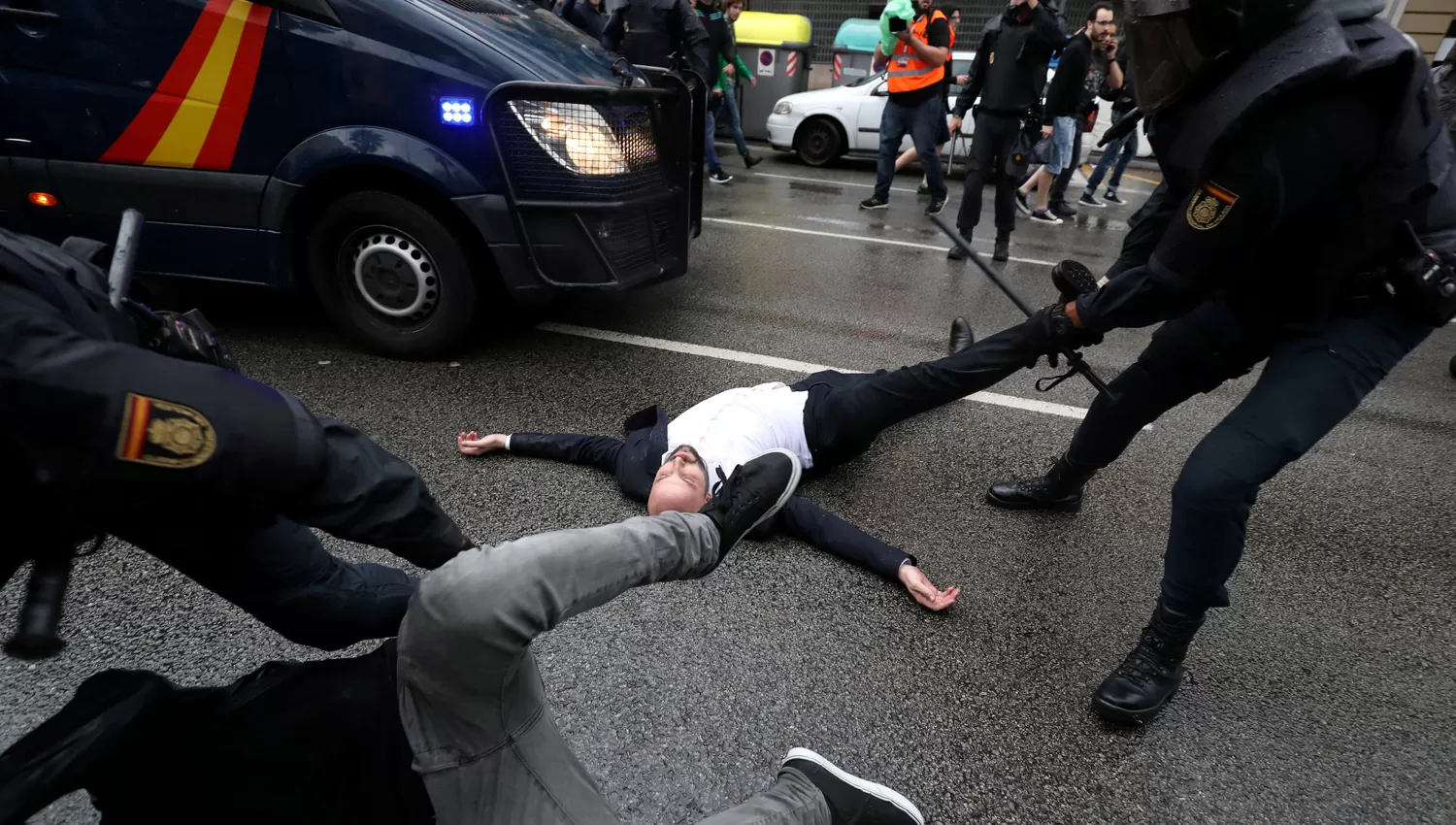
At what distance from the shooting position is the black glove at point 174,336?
4.03 feet

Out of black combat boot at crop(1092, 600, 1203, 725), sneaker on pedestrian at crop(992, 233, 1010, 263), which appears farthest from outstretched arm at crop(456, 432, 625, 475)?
sneaker on pedestrian at crop(992, 233, 1010, 263)

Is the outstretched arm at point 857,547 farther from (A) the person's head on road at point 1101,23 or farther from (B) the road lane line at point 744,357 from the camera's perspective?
(A) the person's head on road at point 1101,23

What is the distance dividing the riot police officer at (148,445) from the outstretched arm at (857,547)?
4.64 ft

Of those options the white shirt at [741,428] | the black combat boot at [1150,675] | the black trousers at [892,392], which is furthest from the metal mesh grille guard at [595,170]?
the black combat boot at [1150,675]

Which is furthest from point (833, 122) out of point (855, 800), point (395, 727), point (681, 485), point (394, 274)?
point (395, 727)

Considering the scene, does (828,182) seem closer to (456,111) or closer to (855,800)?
(456,111)

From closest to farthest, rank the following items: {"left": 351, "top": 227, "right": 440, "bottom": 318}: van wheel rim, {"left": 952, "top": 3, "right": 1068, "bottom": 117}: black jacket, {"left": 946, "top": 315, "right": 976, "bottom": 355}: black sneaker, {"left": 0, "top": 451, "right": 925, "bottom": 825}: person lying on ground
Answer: {"left": 0, "top": 451, "right": 925, "bottom": 825}: person lying on ground < {"left": 351, "top": 227, "right": 440, "bottom": 318}: van wheel rim < {"left": 946, "top": 315, "right": 976, "bottom": 355}: black sneaker < {"left": 952, "top": 3, "right": 1068, "bottom": 117}: black jacket

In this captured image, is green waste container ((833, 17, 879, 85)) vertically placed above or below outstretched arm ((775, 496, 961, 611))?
above

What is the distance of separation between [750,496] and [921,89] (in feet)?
20.1

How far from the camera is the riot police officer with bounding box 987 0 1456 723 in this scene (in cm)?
156

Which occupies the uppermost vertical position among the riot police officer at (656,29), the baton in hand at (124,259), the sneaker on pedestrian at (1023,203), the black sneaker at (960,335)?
the riot police officer at (656,29)

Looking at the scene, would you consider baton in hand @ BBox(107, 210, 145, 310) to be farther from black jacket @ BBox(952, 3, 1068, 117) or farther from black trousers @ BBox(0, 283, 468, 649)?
black jacket @ BBox(952, 3, 1068, 117)

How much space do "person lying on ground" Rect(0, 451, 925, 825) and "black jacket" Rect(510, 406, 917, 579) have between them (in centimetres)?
123

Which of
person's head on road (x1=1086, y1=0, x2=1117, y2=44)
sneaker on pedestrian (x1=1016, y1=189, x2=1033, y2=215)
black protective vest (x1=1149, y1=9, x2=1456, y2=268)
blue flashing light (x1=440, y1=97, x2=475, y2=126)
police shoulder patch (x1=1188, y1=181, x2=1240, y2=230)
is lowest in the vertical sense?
sneaker on pedestrian (x1=1016, y1=189, x2=1033, y2=215)
